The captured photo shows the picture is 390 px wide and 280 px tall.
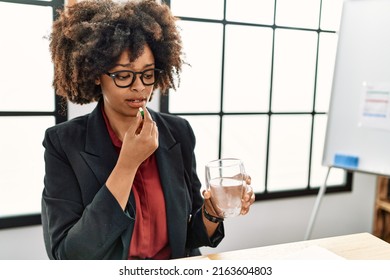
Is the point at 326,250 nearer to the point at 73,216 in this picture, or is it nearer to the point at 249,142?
the point at 73,216

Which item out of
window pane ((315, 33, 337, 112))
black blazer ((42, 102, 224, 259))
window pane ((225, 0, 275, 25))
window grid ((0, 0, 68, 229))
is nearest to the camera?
black blazer ((42, 102, 224, 259))

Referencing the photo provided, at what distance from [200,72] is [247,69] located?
9.0 inches

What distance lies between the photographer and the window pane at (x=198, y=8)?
1605 millimetres

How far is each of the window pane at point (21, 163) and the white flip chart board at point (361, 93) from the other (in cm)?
108

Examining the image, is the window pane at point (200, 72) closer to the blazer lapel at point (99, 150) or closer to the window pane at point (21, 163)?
the window pane at point (21, 163)

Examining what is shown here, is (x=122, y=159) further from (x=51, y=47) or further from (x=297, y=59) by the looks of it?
(x=297, y=59)

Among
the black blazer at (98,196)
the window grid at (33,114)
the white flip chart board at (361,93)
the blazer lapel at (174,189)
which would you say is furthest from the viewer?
the white flip chart board at (361,93)

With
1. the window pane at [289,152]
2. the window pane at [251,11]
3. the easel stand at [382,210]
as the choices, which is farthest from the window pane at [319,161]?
the window pane at [251,11]

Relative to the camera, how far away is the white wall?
1.81 meters

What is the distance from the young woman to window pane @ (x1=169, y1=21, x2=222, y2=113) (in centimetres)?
66

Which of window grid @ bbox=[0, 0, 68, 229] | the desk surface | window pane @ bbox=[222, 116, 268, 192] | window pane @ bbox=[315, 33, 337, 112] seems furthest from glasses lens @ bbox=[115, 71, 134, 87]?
window pane @ bbox=[315, 33, 337, 112]

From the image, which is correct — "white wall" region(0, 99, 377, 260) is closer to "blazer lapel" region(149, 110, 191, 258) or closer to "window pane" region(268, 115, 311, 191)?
"window pane" region(268, 115, 311, 191)

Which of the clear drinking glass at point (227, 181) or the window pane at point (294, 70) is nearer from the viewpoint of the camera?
the clear drinking glass at point (227, 181)

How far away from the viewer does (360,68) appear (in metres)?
1.53
